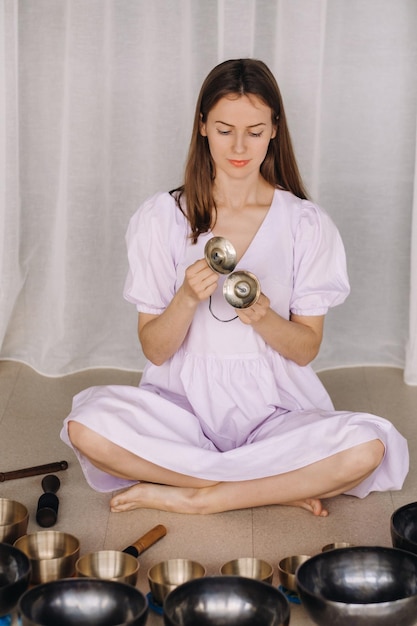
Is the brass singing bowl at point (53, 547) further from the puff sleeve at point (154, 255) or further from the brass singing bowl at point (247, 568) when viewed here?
the puff sleeve at point (154, 255)

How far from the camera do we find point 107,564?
2.70 metres

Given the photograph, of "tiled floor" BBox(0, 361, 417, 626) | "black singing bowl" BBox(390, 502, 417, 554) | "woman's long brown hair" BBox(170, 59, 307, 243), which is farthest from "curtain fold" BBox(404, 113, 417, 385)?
"black singing bowl" BBox(390, 502, 417, 554)

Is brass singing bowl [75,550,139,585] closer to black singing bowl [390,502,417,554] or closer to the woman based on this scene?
the woman

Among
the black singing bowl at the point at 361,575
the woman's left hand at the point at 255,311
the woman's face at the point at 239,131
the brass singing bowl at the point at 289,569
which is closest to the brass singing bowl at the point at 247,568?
the brass singing bowl at the point at 289,569

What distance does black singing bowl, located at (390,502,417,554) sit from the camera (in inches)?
108

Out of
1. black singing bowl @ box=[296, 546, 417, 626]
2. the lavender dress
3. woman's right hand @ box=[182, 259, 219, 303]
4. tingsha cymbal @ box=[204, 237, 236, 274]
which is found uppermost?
tingsha cymbal @ box=[204, 237, 236, 274]

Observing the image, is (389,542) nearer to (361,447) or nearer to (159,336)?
(361,447)

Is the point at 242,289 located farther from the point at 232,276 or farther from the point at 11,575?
the point at 11,575

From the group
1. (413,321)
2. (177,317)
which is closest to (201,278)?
(177,317)

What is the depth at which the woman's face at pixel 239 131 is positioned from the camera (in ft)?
10.1

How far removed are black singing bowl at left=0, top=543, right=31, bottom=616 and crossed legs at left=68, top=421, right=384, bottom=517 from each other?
1.60 feet

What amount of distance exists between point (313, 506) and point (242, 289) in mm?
671

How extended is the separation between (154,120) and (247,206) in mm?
962

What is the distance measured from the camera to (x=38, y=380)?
164 inches
